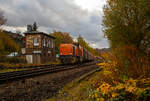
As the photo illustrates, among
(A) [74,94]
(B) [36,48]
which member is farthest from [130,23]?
(B) [36,48]

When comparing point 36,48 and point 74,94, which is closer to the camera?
point 74,94

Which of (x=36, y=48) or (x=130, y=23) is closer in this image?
(x=130, y=23)

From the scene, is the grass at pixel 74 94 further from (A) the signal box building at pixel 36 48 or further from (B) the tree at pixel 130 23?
(A) the signal box building at pixel 36 48

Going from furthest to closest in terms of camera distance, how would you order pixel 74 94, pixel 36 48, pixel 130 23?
pixel 36 48, pixel 130 23, pixel 74 94

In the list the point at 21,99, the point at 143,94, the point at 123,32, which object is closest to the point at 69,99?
the point at 21,99

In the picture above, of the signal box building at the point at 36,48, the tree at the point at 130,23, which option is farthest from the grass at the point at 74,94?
the signal box building at the point at 36,48

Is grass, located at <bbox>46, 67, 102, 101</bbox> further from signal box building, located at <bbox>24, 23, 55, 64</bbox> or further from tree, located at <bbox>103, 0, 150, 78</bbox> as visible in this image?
signal box building, located at <bbox>24, 23, 55, 64</bbox>

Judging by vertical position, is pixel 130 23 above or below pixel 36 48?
above

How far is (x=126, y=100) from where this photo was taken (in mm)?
Result: 3021

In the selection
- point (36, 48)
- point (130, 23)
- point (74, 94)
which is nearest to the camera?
point (74, 94)

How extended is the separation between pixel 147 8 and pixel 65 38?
62.5 metres

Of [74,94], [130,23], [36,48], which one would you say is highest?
[130,23]

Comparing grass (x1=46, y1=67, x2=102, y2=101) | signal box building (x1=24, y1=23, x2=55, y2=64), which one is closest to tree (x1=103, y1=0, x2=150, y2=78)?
grass (x1=46, y1=67, x2=102, y2=101)

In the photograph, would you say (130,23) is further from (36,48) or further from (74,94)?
(36,48)
